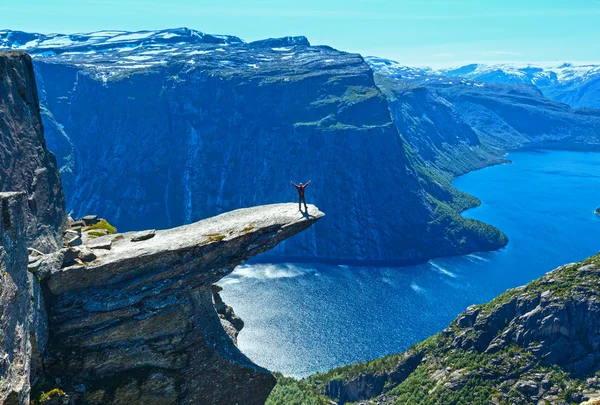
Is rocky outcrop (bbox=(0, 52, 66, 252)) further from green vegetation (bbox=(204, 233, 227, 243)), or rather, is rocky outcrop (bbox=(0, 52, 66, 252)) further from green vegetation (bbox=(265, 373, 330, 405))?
green vegetation (bbox=(265, 373, 330, 405))

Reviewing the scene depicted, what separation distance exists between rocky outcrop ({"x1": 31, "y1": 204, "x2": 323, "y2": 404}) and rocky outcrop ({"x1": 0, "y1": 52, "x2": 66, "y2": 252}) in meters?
2.60

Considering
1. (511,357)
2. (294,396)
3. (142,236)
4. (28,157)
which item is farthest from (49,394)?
(511,357)

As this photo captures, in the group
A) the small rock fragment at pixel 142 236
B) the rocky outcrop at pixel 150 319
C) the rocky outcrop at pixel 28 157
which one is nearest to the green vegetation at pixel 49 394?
the rocky outcrop at pixel 150 319

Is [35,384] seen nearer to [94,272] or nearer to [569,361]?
[94,272]

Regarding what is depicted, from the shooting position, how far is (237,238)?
28234mm

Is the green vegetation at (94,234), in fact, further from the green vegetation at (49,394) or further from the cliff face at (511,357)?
the cliff face at (511,357)

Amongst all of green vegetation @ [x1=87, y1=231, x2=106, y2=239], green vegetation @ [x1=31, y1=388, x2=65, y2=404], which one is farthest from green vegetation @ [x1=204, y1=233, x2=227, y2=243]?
green vegetation @ [x1=31, y1=388, x2=65, y2=404]

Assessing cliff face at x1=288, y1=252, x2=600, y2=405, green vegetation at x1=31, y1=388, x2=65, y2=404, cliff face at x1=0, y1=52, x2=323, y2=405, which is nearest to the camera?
green vegetation at x1=31, y1=388, x2=65, y2=404

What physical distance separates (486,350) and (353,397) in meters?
29.3

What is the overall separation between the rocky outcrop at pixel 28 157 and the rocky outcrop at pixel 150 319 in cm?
260

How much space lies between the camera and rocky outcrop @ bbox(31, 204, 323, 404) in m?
24.2

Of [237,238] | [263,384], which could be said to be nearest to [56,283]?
[237,238]

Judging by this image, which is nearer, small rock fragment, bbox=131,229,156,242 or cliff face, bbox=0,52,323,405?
cliff face, bbox=0,52,323,405

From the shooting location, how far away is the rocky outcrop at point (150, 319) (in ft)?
79.4
